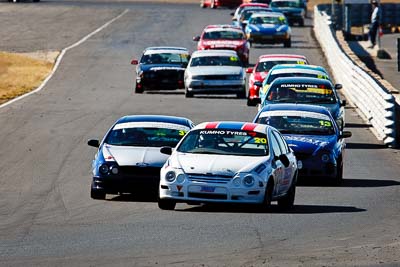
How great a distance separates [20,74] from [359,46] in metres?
16.7

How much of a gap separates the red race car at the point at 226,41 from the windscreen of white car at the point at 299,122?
92.3 feet

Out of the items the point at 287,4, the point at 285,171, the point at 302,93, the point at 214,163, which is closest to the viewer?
the point at 214,163

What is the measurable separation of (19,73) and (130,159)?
30.7m

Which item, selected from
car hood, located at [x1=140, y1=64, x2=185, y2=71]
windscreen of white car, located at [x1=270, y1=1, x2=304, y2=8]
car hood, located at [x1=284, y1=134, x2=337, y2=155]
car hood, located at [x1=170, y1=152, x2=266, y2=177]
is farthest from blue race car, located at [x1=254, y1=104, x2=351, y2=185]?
windscreen of white car, located at [x1=270, y1=1, x2=304, y2=8]

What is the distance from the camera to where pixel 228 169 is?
1786cm

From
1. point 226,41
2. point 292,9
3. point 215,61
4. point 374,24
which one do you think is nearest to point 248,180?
point 215,61

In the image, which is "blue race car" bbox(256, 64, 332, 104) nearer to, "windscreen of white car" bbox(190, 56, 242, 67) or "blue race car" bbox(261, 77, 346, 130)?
"blue race car" bbox(261, 77, 346, 130)

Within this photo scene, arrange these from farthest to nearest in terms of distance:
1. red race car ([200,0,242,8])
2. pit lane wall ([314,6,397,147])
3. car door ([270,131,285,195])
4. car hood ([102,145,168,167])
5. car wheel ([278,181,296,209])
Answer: red race car ([200,0,242,8])
pit lane wall ([314,6,397,147])
car hood ([102,145,168,167])
car wheel ([278,181,296,209])
car door ([270,131,285,195])

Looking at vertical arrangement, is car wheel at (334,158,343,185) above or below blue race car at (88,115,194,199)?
below

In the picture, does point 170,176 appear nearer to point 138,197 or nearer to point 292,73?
point 138,197

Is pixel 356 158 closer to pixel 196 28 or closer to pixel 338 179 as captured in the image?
pixel 338 179

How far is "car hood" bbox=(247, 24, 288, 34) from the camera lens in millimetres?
59069

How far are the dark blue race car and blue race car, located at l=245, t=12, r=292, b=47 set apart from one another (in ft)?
47.8

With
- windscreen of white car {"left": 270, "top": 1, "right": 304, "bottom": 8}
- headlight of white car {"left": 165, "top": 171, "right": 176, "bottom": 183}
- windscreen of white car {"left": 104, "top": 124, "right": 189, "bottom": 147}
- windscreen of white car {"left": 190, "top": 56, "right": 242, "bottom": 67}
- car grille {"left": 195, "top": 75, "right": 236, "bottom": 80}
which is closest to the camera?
headlight of white car {"left": 165, "top": 171, "right": 176, "bottom": 183}
